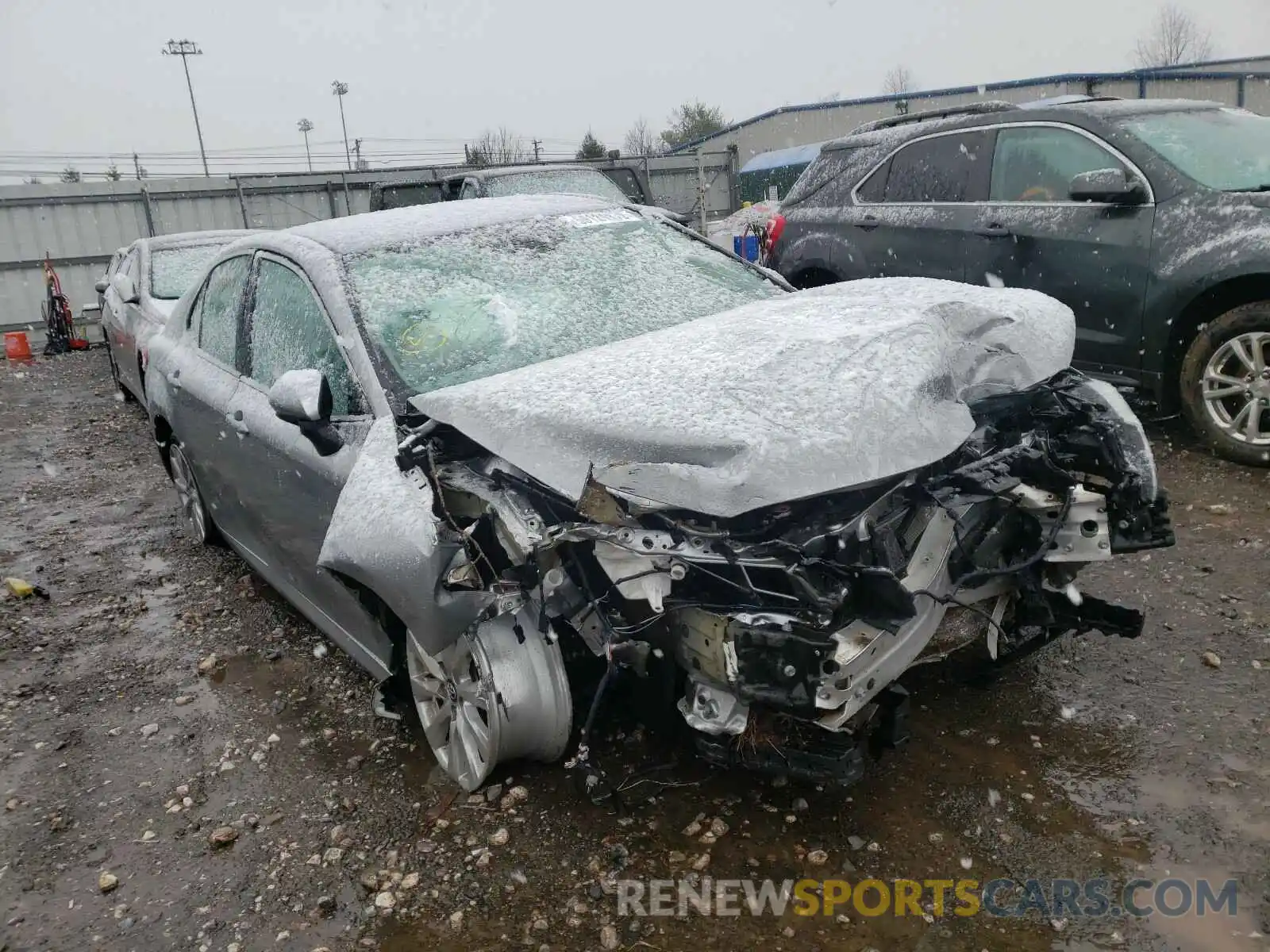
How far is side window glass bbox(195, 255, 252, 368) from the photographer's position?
3.99 metres

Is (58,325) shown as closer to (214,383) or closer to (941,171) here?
(214,383)

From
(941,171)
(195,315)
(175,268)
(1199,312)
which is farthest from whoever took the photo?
(175,268)

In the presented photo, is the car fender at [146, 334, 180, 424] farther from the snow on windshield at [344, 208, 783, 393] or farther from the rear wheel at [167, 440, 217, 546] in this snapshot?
the snow on windshield at [344, 208, 783, 393]

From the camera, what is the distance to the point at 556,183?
10062 millimetres

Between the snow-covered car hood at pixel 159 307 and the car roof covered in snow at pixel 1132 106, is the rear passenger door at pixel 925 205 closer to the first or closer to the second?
the car roof covered in snow at pixel 1132 106

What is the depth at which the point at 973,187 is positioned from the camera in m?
5.93

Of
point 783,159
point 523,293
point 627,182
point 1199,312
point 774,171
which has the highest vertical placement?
point 783,159

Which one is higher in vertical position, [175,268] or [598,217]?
[598,217]

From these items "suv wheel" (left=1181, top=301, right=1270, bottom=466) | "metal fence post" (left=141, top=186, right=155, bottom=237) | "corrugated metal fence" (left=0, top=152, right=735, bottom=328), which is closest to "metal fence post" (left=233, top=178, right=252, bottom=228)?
"corrugated metal fence" (left=0, top=152, right=735, bottom=328)

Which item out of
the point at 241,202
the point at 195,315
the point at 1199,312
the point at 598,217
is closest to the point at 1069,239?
the point at 1199,312

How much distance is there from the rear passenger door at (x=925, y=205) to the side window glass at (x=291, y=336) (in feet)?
13.3

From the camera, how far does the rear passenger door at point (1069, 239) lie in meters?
5.10

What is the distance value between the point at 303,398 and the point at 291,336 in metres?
0.75

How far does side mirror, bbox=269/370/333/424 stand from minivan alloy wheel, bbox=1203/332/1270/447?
14.4 feet
